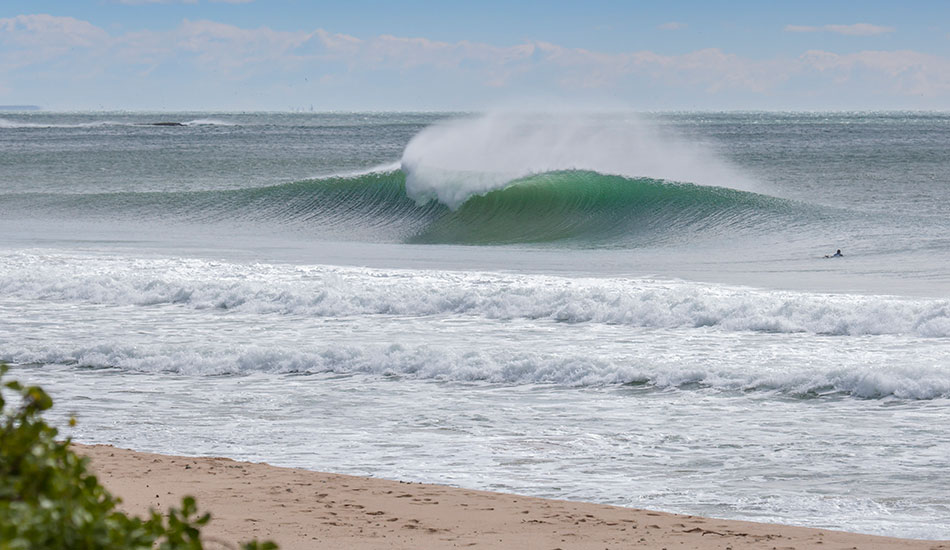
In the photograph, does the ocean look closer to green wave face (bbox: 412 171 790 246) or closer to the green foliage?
green wave face (bbox: 412 171 790 246)

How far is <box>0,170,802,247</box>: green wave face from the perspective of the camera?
22.4 m

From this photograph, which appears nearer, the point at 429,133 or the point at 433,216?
the point at 433,216

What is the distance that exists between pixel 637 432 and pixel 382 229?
18.0m

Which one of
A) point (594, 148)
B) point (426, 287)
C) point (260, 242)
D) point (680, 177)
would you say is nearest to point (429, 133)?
point (594, 148)

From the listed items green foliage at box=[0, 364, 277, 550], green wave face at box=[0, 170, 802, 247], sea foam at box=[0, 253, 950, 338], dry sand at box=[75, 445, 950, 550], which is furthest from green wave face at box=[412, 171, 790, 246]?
green foliage at box=[0, 364, 277, 550]

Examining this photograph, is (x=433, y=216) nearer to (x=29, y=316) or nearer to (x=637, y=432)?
(x=29, y=316)

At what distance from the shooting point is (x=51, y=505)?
155 cm

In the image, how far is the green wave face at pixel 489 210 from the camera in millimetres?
22438

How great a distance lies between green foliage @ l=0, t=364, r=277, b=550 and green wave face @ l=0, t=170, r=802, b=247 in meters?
19.4

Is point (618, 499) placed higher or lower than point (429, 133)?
lower

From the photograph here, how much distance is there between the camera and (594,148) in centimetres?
2870

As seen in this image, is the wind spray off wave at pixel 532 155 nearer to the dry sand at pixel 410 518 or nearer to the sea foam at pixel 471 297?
the sea foam at pixel 471 297

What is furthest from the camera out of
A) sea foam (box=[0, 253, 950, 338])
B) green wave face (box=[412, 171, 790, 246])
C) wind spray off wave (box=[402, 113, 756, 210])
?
wind spray off wave (box=[402, 113, 756, 210])

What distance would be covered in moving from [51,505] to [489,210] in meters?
23.4
